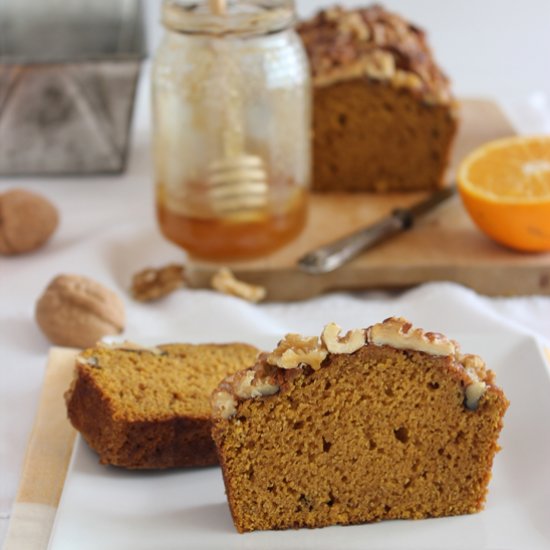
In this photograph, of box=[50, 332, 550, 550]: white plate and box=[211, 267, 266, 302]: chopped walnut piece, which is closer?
box=[50, 332, 550, 550]: white plate

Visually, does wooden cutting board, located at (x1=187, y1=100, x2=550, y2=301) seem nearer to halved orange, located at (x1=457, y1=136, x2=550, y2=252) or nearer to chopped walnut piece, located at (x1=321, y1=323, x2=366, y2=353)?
halved orange, located at (x1=457, y1=136, x2=550, y2=252)

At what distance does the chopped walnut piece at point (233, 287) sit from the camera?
9.68ft

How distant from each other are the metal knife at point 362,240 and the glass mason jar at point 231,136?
0.14 m

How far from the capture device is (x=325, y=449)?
74.4 inches

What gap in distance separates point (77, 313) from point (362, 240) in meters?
0.86

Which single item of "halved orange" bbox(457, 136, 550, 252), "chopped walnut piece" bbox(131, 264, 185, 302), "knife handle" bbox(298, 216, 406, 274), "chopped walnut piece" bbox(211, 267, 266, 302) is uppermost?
"halved orange" bbox(457, 136, 550, 252)

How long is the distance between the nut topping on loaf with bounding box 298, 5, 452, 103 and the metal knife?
377 millimetres

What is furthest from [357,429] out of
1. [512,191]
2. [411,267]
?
[512,191]

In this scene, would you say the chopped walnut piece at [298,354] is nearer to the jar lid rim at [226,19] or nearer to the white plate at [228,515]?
the white plate at [228,515]

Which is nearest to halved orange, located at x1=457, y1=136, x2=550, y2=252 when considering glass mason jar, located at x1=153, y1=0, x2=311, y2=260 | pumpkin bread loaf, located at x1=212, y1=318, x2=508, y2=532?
glass mason jar, located at x1=153, y1=0, x2=311, y2=260

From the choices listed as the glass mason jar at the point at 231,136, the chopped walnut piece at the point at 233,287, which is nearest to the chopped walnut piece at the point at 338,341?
the chopped walnut piece at the point at 233,287

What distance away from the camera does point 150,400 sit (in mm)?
2109

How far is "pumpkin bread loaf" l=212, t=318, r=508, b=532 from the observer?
1808 mm

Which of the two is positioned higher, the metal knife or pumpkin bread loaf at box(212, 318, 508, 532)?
pumpkin bread loaf at box(212, 318, 508, 532)
